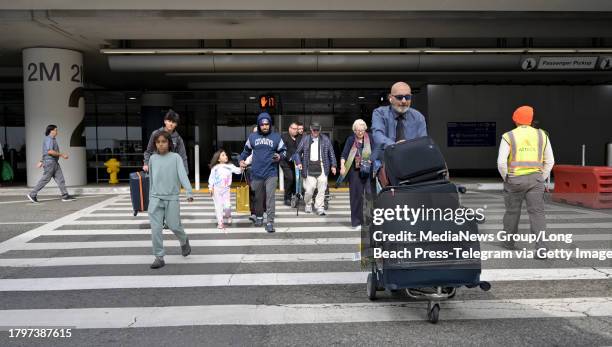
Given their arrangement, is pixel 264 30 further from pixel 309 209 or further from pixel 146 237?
pixel 146 237

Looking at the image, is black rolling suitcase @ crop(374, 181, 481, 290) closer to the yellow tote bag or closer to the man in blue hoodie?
the man in blue hoodie

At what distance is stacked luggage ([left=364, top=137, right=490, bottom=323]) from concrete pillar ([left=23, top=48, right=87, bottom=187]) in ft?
50.9

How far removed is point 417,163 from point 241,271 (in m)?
2.75

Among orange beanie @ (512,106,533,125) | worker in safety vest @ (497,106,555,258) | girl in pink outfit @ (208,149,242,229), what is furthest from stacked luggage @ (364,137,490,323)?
girl in pink outfit @ (208,149,242,229)

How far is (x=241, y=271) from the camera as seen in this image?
5.52 meters

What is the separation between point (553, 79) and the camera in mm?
22422

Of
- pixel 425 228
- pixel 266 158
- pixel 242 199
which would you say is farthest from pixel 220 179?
pixel 425 228

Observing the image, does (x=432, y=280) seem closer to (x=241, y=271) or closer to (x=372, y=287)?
(x=372, y=287)

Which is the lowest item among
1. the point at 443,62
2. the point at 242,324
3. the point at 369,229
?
the point at 242,324

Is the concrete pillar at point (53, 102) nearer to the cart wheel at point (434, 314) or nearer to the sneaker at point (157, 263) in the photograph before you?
the sneaker at point (157, 263)

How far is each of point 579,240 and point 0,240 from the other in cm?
932

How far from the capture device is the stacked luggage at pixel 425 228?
360 cm

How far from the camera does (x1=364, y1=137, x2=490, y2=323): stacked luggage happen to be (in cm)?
360

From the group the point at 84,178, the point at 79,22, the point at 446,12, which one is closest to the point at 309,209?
the point at 446,12
